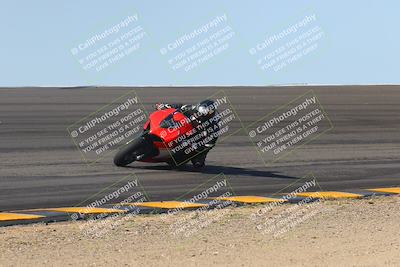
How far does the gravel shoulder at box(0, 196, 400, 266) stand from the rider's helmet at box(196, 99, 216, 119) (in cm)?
327

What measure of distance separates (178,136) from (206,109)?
81 cm

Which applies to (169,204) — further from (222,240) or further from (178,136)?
(178,136)

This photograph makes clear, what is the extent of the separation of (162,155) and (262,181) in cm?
210

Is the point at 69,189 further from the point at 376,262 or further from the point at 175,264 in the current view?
the point at 376,262

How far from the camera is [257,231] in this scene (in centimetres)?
1158

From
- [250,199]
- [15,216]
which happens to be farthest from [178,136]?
[15,216]

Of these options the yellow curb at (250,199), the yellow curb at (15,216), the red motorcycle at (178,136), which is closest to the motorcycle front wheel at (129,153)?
the red motorcycle at (178,136)

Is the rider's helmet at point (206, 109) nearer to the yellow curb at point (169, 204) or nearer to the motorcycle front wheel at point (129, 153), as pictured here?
the motorcycle front wheel at point (129, 153)

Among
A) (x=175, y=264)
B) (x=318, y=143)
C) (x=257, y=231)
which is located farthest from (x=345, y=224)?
(x=318, y=143)

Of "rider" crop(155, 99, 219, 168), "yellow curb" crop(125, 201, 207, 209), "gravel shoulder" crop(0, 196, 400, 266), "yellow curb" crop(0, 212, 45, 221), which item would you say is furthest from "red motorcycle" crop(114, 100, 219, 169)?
"yellow curb" crop(0, 212, 45, 221)

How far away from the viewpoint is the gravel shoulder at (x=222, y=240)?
31.9ft

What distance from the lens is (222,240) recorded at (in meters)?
10.9

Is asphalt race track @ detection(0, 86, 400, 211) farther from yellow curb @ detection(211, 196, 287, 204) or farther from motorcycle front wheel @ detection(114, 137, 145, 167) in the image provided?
yellow curb @ detection(211, 196, 287, 204)

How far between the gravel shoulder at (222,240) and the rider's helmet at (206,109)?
129 inches
